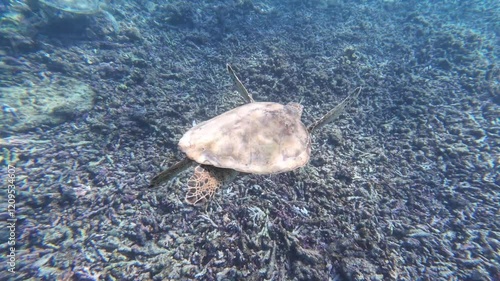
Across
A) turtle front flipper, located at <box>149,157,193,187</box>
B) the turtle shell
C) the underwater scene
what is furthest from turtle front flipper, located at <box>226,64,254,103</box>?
turtle front flipper, located at <box>149,157,193,187</box>

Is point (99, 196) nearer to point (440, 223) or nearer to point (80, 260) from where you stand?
point (80, 260)

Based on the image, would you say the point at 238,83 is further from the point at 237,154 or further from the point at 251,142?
the point at 237,154

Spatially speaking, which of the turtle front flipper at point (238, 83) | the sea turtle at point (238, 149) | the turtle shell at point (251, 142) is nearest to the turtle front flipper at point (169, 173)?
the sea turtle at point (238, 149)

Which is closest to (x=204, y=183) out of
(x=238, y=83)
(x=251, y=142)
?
(x=251, y=142)

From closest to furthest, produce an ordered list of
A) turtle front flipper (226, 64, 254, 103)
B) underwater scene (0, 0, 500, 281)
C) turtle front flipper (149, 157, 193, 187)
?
1. turtle front flipper (149, 157, 193, 187)
2. underwater scene (0, 0, 500, 281)
3. turtle front flipper (226, 64, 254, 103)

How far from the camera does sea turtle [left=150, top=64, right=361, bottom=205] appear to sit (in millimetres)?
2611

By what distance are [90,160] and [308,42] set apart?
820 cm

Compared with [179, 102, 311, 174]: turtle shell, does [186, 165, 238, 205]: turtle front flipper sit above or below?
below

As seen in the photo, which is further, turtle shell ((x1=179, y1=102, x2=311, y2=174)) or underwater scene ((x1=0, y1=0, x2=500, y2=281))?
underwater scene ((x1=0, y1=0, x2=500, y2=281))

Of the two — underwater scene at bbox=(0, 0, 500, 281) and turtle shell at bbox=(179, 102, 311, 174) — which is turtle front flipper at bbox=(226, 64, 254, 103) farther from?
turtle shell at bbox=(179, 102, 311, 174)

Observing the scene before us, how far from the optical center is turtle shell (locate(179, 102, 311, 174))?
263 centimetres

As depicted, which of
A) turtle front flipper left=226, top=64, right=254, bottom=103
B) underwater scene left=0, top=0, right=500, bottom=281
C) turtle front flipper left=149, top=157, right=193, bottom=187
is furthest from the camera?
turtle front flipper left=226, top=64, right=254, bottom=103

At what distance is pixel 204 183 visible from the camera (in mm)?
2705

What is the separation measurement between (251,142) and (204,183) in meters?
0.80
